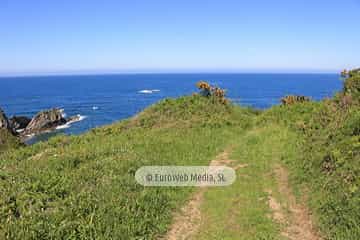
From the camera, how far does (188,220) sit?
6.79 metres

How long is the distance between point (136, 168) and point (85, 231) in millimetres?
3387

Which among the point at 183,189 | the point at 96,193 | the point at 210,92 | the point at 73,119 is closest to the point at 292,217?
the point at 183,189

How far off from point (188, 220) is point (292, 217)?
2.27 metres

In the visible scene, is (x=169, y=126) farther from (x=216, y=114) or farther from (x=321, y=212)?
(x=321, y=212)

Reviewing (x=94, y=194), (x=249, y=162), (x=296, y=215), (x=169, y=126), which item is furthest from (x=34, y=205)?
(x=169, y=126)

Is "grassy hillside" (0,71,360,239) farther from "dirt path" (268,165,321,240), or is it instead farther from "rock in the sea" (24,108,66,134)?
"rock in the sea" (24,108,66,134)

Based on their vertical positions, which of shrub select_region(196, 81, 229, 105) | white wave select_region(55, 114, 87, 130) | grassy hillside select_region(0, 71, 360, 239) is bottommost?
white wave select_region(55, 114, 87, 130)

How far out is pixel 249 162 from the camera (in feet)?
34.3

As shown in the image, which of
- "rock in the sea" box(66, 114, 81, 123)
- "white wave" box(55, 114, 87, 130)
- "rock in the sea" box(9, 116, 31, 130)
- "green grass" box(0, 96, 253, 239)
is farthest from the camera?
"rock in the sea" box(66, 114, 81, 123)

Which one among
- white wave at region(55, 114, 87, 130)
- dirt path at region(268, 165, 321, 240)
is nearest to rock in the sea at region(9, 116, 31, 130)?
white wave at region(55, 114, 87, 130)

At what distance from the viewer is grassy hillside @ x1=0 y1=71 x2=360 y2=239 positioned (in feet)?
19.2

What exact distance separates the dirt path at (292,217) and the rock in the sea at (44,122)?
4425 centimetres

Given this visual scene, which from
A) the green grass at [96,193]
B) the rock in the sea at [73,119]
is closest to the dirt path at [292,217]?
the green grass at [96,193]

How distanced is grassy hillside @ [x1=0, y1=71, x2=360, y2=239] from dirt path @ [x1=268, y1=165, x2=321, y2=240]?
0.16 m
